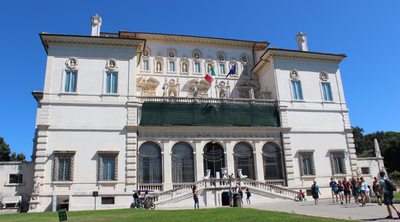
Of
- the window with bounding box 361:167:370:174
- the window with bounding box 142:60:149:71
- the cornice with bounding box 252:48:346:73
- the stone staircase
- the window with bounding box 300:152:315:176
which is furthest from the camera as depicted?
the window with bounding box 142:60:149:71

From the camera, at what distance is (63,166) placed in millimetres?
25562

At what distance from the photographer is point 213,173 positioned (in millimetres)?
29094

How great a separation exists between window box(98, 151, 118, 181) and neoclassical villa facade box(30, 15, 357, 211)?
8cm

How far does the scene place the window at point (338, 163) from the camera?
30.7m

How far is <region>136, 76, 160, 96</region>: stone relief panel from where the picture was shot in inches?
1294

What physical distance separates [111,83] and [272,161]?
17.7 m

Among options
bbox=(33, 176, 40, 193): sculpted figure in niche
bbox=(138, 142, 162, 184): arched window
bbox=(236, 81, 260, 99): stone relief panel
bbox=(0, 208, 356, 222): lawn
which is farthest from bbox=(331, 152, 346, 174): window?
bbox=(33, 176, 40, 193): sculpted figure in niche

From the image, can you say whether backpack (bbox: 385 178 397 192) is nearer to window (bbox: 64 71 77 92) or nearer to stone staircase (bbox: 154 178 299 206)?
stone staircase (bbox: 154 178 299 206)

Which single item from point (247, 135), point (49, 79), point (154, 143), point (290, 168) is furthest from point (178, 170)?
point (49, 79)

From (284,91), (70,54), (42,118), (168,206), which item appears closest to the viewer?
(168,206)

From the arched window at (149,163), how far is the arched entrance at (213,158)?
4550 mm

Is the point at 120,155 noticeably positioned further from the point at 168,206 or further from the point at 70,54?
the point at 70,54

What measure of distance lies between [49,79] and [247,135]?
19671mm

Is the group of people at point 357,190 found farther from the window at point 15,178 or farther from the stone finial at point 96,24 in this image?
the window at point 15,178
